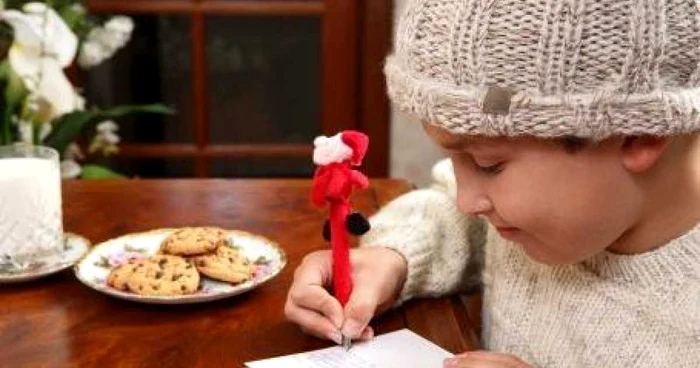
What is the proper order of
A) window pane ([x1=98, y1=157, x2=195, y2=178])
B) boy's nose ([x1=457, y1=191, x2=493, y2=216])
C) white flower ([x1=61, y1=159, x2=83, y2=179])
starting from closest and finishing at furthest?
boy's nose ([x1=457, y1=191, x2=493, y2=216]) < white flower ([x1=61, y1=159, x2=83, y2=179]) < window pane ([x1=98, y1=157, x2=195, y2=178])

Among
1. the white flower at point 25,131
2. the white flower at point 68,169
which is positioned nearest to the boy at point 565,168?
the white flower at point 25,131

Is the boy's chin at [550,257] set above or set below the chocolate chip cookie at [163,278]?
above

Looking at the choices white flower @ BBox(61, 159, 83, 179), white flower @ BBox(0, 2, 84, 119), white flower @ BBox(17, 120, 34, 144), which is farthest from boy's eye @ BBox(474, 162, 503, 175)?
white flower @ BBox(61, 159, 83, 179)

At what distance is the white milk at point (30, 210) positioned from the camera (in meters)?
1.21

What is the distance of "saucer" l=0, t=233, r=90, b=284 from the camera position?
1.20 metres

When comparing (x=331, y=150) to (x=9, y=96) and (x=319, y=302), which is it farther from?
(x=9, y=96)

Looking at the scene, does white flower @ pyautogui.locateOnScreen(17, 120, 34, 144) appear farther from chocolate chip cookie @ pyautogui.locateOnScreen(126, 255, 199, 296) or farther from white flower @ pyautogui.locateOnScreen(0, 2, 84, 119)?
chocolate chip cookie @ pyautogui.locateOnScreen(126, 255, 199, 296)

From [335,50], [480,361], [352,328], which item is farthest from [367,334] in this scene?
[335,50]

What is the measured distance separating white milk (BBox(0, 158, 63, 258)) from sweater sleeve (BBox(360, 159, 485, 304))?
35cm

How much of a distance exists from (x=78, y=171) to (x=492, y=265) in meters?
1.03

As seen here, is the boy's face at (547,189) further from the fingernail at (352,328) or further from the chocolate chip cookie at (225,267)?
the chocolate chip cookie at (225,267)

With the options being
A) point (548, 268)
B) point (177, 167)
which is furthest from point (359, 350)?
point (177, 167)

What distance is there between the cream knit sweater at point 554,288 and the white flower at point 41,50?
2.01 ft

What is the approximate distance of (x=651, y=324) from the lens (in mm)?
1060
